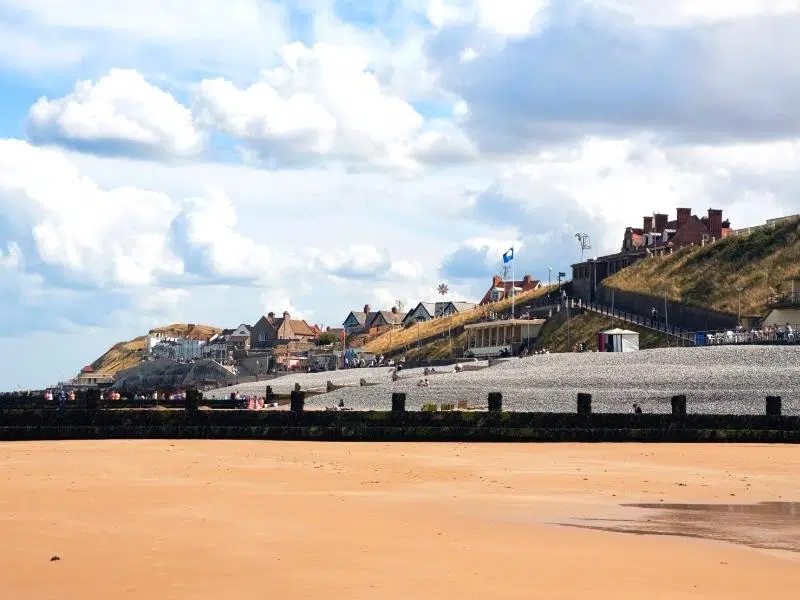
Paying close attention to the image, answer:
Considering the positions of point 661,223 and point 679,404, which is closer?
point 679,404

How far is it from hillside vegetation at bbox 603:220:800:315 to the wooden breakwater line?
212 ft

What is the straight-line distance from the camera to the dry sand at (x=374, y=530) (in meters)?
12.8

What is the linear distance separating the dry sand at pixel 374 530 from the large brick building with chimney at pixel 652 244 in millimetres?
101674

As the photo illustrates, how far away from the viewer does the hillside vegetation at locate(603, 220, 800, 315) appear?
10612cm

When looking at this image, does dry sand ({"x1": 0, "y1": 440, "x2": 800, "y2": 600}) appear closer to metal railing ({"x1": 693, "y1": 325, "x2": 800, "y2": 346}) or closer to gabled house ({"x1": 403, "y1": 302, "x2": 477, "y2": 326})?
metal railing ({"x1": 693, "y1": 325, "x2": 800, "y2": 346})

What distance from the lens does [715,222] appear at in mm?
134500

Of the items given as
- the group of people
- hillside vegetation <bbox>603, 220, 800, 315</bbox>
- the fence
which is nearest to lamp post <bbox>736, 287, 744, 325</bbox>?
hillside vegetation <bbox>603, 220, 800, 315</bbox>

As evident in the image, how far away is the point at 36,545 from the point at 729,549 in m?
8.85

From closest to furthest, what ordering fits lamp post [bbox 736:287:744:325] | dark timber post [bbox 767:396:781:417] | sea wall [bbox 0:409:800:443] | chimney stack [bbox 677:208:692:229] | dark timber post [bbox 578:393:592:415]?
sea wall [bbox 0:409:800:443] < dark timber post [bbox 578:393:592:415] < dark timber post [bbox 767:396:781:417] < lamp post [bbox 736:287:744:325] < chimney stack [bbox 677:208:692:229]

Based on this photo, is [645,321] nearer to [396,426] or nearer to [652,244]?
[652,244]

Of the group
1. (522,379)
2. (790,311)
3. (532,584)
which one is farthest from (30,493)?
(790,311)

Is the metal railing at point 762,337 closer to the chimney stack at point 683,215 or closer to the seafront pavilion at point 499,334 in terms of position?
the seafront pavilion at point 499,334

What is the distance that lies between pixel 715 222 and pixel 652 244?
8091mm

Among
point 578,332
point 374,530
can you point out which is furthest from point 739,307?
point 374,530
